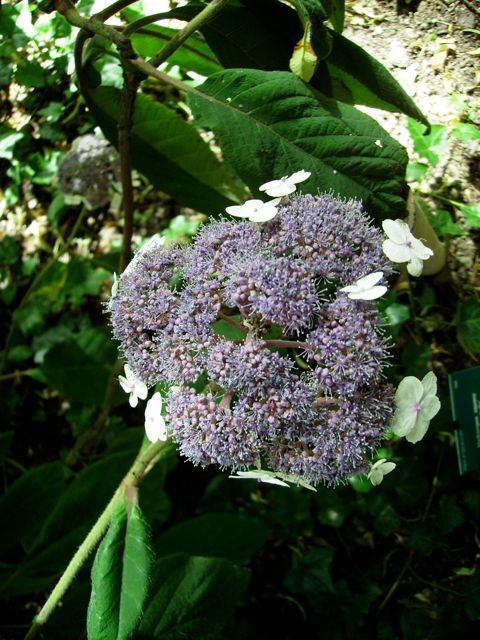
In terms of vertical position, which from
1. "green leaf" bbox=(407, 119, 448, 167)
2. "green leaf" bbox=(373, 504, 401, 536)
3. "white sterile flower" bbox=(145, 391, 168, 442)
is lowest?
"green leaf" bbox=(373, 504, 401, 536)

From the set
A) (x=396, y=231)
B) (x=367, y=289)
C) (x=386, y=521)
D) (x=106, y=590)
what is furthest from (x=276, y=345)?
(x=386, y=521)

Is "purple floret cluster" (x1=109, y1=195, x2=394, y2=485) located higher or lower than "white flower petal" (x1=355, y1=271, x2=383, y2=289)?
lower

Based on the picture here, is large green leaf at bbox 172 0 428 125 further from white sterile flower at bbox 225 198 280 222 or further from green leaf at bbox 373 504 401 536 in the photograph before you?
green leaf at bbox 373 504 401 536

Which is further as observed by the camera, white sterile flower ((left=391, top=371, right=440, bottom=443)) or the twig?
the twig

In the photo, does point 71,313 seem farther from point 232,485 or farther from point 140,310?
point 140,310

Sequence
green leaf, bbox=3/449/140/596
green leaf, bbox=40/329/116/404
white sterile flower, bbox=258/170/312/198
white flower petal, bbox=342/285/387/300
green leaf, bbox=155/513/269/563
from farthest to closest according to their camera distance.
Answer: green leaf, bbox=40/329/116/404 → green leaf, bbox=155/513/269/563 → green leaf, bbox=3/449/140/596 → white sterile flower, bbox=258/170/312/198 → white flower petal, bbox=342/285/387/300

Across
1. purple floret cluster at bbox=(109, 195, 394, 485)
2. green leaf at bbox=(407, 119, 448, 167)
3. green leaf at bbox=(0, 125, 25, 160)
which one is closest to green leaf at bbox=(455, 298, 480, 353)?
green leaf at bbox=(407, 119, 448, 167)

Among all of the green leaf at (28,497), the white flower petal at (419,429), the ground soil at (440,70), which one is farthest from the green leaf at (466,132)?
the green leaf at (28,497)

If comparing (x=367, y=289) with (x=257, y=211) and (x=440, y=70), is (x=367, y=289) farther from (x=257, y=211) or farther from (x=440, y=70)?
(x=440, y=70)
